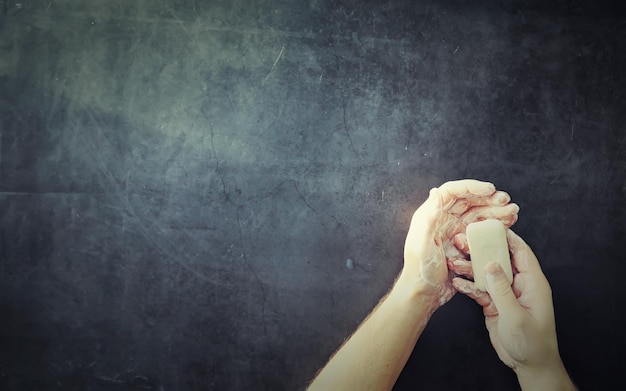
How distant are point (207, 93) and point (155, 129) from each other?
0.27 m

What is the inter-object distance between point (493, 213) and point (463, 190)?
0.17m

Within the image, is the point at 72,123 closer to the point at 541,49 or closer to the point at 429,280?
the point at 429,280

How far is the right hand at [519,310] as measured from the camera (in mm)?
2125

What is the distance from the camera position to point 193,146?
2.22 m

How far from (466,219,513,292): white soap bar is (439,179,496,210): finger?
0.14 metres

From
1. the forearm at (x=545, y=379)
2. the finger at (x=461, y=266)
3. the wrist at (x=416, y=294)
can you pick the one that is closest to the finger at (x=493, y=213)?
the finger at (x=461, y=266)

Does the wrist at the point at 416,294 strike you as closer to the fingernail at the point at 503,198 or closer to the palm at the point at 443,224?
the palm at the point at 443,224

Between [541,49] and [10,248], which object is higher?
[541,49]

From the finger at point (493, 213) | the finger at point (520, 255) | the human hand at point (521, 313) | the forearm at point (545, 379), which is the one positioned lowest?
the forearm at point (545, 379)

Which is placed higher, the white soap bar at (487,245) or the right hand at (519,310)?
the white soap bar at (487,245)

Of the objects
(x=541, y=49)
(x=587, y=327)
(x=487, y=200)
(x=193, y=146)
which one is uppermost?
(x=541, y=49)

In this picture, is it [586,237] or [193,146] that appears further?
[586,237]

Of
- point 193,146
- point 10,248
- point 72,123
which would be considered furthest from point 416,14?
point 10,248

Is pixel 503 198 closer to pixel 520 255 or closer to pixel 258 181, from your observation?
pixel 520 255
